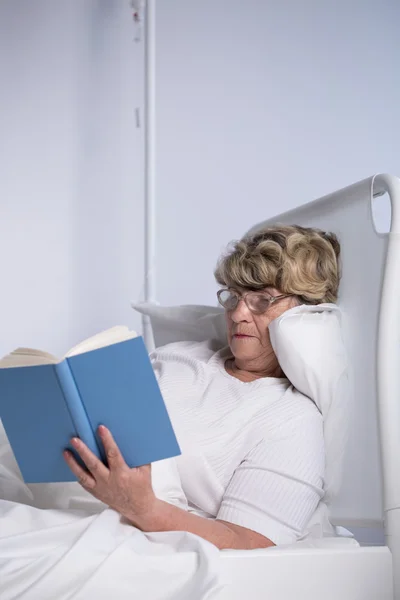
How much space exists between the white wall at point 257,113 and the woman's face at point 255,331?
1205 millimetres

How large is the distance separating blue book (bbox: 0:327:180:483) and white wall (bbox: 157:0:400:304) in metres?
1.72

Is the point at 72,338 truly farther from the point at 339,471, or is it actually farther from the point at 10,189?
the point at 339,471

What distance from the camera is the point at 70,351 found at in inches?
42.5

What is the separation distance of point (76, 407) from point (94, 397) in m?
0.03

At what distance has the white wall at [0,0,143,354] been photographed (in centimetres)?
273

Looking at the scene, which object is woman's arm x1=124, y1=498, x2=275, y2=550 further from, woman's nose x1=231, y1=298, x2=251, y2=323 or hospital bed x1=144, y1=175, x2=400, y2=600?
woman's nose x1=231, y1=298, x2=251, y2=323

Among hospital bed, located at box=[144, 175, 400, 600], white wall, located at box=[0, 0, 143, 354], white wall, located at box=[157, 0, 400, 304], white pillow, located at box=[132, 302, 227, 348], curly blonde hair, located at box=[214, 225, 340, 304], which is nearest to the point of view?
hospital bed, located at box=[144, 175, 400, 600]

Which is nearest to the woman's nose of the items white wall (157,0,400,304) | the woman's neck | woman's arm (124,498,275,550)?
the woman's neck

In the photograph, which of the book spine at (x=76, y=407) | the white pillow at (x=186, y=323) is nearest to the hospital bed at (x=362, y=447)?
the book spine at (x=76, y=407)

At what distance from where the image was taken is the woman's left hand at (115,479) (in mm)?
1104

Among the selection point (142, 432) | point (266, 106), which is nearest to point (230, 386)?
point (142, 432)

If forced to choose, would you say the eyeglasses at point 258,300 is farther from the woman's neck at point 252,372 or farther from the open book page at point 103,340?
the open book page at point 103,340

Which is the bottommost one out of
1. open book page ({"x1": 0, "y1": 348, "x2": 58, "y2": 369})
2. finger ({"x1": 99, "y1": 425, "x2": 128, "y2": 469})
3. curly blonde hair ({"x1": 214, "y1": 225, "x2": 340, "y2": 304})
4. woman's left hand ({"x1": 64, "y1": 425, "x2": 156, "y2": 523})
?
woman's left hand ({"x1": 64, "y1": 425, "x2": 156, "y2": 523})

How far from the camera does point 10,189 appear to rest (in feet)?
8.91
